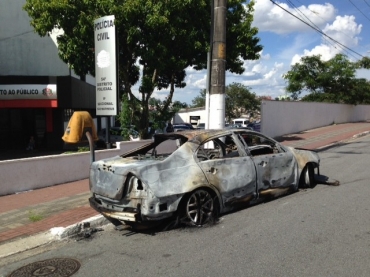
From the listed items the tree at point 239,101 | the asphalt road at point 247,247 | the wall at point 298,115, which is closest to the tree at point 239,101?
the tree at point 239,101

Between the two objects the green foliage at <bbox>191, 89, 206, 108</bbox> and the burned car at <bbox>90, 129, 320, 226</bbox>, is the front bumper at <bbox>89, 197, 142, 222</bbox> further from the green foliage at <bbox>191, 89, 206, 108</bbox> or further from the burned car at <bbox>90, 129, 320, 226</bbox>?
the green foliage at <bbox>191, 89, 206, 108</bbox>

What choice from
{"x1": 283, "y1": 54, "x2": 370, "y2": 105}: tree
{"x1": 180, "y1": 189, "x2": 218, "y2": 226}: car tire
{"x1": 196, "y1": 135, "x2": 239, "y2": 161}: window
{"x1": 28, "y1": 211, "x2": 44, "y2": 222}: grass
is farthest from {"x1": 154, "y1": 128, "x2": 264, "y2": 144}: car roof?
{"x1": 283, "y1": 54, "x2": 370, "y2": 105}: tree

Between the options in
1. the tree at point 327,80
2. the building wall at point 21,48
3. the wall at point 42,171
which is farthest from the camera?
the tree at point 327,80

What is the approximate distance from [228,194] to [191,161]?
0.86 m

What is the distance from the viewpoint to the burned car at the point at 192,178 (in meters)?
5.07

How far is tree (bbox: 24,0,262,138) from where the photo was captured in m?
12.3

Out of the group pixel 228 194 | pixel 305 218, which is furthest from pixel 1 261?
pixel 305 218

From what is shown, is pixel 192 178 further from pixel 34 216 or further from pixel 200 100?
pixel 200 100

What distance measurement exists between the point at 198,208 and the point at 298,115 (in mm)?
21493

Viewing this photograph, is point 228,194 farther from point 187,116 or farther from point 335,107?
point 187,116

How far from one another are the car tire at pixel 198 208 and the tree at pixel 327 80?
3026cm

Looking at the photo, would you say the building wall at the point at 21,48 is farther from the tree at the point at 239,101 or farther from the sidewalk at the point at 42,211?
the tree at the point at 239,101

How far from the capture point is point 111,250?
4.81 metres

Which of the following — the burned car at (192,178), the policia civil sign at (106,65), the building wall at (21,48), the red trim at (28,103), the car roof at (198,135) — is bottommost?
the burned car at (192,178)
